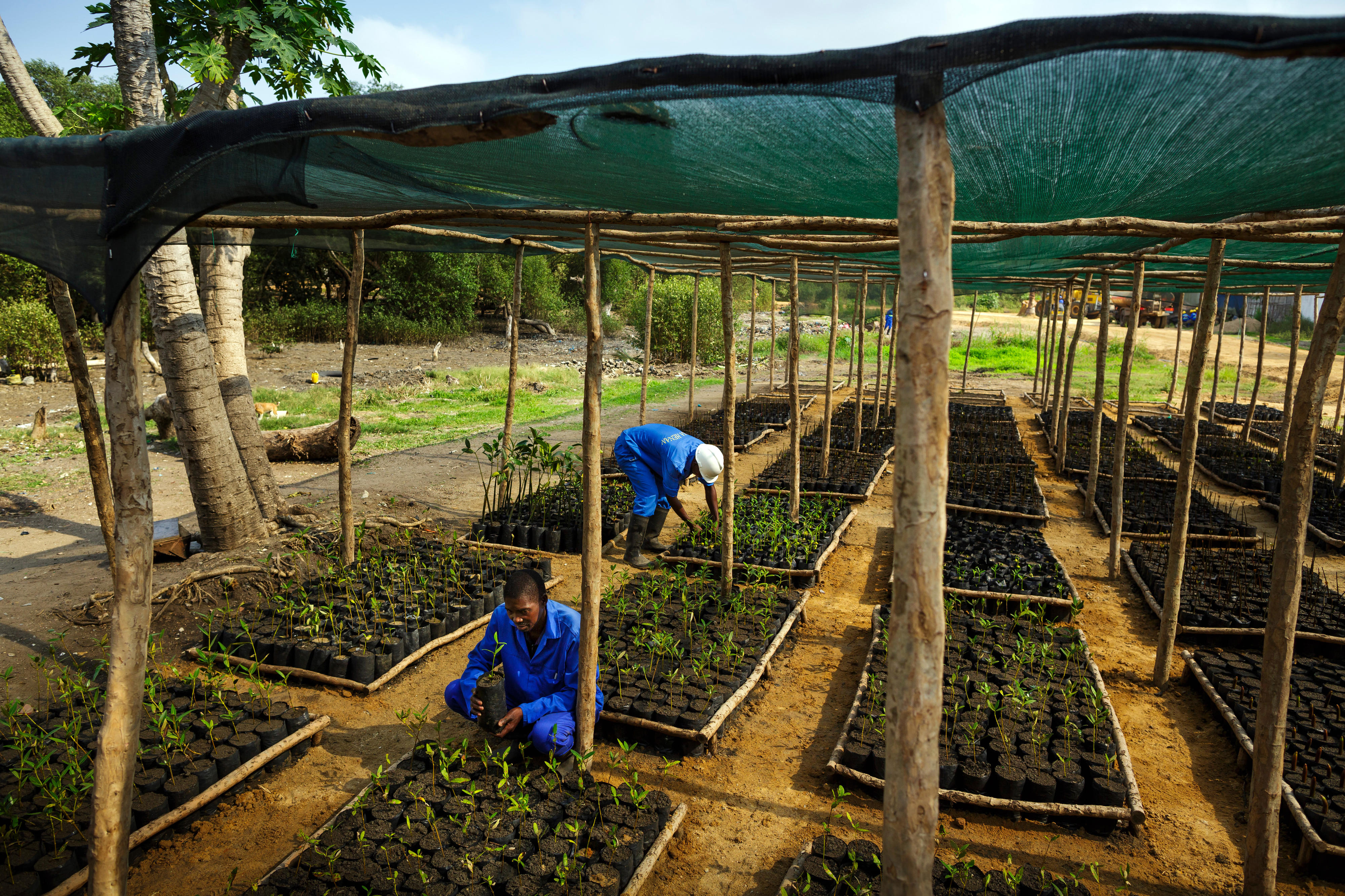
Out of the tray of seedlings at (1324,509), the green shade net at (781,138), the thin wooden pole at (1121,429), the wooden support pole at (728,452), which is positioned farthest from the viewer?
the tray of seedlings at (1324,509)

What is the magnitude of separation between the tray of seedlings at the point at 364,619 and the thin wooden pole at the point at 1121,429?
14.7 feet

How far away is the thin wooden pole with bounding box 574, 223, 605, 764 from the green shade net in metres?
0.48

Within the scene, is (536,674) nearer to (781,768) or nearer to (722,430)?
(781,768)

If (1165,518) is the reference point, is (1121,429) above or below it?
above

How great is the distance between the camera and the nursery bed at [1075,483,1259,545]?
261 inches

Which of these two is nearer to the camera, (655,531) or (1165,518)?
(655,531)

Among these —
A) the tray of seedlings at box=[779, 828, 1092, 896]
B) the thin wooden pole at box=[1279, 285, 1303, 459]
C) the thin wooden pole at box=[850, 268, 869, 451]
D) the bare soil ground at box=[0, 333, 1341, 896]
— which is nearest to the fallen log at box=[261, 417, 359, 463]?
the bare soil ground at box=[0, 333, 1341, 896]

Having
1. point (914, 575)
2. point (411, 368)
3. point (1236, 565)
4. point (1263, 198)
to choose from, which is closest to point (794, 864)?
point (914, 575)

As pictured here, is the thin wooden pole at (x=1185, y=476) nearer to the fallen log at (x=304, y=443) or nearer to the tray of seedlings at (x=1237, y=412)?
the fallen log at (x=304, y=443)

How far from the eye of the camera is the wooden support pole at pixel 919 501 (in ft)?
6.32

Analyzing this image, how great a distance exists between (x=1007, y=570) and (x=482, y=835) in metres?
4.50

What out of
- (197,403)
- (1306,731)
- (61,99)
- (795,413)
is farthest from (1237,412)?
(61,99)

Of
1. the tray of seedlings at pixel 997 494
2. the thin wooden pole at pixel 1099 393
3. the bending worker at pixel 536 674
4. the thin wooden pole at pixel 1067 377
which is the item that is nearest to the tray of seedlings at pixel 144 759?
the bending worker at pixel 536 674

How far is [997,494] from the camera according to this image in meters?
8.26
